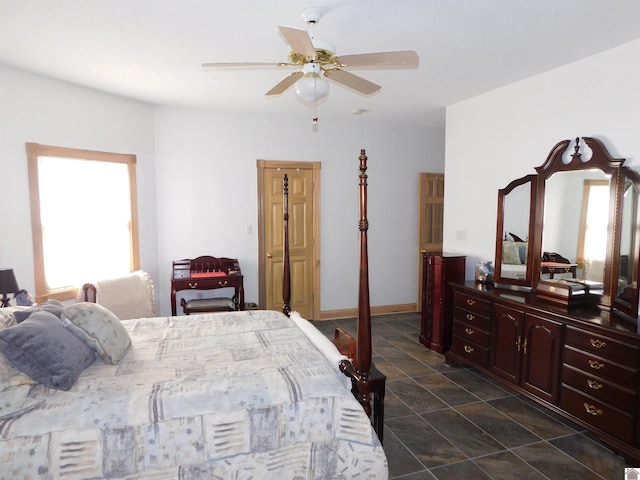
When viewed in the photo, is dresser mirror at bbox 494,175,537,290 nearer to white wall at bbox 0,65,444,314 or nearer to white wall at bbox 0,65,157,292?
white wall at bbox 0,65,444,314

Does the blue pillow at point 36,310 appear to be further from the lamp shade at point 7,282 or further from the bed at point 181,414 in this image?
the lamp shade at point 7,282

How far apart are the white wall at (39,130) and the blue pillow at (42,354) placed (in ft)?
5.74

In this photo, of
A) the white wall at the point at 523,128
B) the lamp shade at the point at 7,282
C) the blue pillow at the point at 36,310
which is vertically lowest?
the blue pillow at the point at 36,310

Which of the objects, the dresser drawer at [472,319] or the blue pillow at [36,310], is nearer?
the blue pillow at [36,310]

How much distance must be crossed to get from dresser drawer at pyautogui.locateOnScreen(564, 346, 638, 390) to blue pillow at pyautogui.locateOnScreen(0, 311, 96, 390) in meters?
3.03

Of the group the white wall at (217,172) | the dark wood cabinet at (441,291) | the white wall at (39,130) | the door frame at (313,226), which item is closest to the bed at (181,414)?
the white wall at (39,130)

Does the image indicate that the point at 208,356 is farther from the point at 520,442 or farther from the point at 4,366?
the point at 520,442

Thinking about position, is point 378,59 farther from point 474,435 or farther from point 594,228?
point 474,435

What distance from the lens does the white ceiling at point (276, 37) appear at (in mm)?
2320

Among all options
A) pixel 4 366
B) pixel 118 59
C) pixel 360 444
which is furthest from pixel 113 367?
pixel 118 59

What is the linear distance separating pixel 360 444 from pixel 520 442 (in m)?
1.41

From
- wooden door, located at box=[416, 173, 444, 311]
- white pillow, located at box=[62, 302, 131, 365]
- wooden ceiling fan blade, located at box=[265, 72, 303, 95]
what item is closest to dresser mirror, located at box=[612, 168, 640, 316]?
wooden ceiling fan blade, located at box=[265, 72, 303, 95]

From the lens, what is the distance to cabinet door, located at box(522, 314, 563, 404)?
9.45 feet

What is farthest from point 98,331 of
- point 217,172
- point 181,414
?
point 217,172
